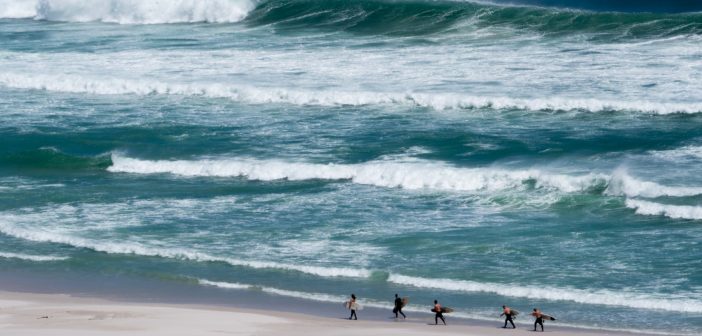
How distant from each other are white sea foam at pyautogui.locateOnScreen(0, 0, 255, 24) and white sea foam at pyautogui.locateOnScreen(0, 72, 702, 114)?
8789 millimetres

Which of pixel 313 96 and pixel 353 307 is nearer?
pixel 353 307

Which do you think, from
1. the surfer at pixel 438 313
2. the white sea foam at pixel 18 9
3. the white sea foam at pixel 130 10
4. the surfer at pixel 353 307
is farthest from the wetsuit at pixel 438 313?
the white sea foam at pixel 18 9

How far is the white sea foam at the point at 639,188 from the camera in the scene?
1118 inches

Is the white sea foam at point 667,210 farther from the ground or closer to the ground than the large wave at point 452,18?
closer to the ground

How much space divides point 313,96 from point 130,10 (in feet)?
49.9

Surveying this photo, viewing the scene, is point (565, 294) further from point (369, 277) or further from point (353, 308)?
point (353, 308)

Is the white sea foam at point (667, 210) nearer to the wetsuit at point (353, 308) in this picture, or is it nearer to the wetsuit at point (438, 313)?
the wetsuit at point (438, 313)

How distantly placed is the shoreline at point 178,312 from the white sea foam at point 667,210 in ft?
20.7

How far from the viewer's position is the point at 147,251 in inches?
1045

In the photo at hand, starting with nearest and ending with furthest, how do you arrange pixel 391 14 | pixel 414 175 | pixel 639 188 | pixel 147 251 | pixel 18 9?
pixel 147 251, pixel 639 188, pixel 414 175, pixel 391 14, pixel 18 9

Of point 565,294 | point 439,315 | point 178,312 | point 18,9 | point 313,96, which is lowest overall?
point 178,312

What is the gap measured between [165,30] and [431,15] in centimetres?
943

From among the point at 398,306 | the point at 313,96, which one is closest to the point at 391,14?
the point at 313,96

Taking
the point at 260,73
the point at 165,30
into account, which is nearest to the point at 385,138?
the point at 260,73
